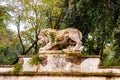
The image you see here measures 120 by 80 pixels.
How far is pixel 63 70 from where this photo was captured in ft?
37.9

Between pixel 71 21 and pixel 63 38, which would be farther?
pixel 71 21

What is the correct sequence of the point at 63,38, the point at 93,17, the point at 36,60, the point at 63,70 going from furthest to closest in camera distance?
the point at 93,17 → the point at 63,38 → the point at 36,60 → the point at 63,70

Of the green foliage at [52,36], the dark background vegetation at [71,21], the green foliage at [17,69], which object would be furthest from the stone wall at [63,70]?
the dark background vegetation at [71,21]

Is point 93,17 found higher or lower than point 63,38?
higher

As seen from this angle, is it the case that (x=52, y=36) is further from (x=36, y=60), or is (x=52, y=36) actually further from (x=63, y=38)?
(x=36, y=60)

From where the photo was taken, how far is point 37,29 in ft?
72.3

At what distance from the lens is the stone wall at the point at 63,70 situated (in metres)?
11.3

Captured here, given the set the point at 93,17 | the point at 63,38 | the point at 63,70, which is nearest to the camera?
the point at 63,70

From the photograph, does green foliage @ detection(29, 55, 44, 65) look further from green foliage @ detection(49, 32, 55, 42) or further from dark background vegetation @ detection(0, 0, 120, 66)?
dark background vegetation @ detection(0, 0, 120, 66)

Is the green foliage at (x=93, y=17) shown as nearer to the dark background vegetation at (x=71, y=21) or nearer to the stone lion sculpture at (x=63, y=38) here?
the dark background vegetation at (x=71, y=21)

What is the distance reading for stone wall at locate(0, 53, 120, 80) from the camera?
1128cm

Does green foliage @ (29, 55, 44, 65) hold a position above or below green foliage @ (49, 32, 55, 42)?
below

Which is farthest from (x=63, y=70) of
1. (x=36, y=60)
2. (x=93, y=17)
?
(x=93, y=17)

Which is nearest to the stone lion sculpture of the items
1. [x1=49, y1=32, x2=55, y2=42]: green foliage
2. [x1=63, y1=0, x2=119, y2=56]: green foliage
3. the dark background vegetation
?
[x1=49, y1=32, x2=55, y2=42]: green foliage
